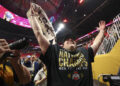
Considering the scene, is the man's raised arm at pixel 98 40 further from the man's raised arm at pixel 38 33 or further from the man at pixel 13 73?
the man at pixel 13 73

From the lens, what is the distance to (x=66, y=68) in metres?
0.87

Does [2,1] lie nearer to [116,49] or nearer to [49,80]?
[49,80]

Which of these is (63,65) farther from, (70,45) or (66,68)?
(70,45)

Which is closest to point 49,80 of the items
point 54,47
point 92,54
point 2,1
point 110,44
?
point 54,47

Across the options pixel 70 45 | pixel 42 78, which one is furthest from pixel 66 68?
pixel 42 78

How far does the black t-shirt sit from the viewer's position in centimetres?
84

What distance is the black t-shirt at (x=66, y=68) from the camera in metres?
0.84

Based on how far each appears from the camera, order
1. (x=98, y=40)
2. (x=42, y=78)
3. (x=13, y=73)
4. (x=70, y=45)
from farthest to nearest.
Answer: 1. (x=42, y=78)
2. (x=98, y=40)
3. (x=70, y=45)
4. (x=13, y=73)

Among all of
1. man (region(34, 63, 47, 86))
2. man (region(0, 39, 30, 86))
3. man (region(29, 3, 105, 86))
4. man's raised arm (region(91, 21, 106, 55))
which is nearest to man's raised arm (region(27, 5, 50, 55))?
man (region(29, 3, 105, 86))

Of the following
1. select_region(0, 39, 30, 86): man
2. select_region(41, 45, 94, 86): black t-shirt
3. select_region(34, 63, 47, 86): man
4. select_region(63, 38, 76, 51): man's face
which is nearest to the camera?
select_region(0, 39, 30, 86): man

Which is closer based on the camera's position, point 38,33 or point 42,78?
point 38,33

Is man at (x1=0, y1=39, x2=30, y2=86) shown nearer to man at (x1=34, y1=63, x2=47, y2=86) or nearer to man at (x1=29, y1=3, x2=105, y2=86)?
man at (x1=29, y1=3, x2=105, y2=86)

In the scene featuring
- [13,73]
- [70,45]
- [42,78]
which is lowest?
[42,78]

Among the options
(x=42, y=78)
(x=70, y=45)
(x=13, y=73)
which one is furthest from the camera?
(x=42, y=78)
